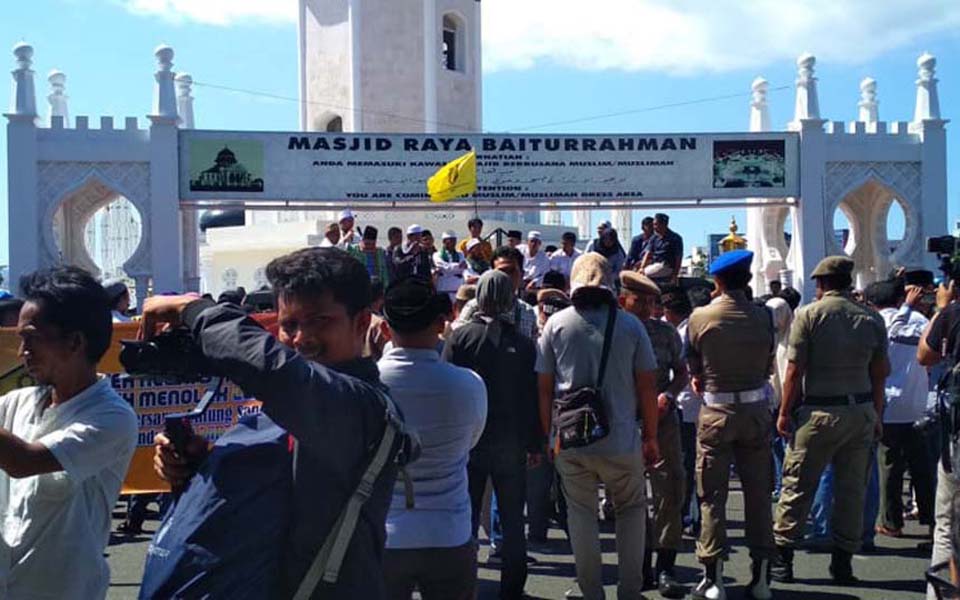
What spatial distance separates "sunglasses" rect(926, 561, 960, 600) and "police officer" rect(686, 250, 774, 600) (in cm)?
448

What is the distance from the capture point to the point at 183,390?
7.78 meters

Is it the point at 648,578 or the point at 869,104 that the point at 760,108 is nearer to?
the point at 869,104

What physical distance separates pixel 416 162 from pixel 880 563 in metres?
15.1

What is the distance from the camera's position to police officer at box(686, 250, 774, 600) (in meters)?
6.49

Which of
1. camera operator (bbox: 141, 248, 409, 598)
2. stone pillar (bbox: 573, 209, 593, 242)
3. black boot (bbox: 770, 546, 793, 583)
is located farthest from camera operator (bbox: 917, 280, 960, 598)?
stone pillar (bbox: 573, 209, 593, 242)

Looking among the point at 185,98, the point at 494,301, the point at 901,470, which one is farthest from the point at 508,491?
the point at 185,98

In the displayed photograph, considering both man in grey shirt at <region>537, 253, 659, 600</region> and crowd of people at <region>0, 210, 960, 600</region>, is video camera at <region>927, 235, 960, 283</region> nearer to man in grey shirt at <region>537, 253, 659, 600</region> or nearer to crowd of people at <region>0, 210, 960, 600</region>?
crowd of people at <region>0, 210, 960, 600</region>

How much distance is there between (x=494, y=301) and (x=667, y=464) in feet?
5.33

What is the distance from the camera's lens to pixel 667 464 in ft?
22.7

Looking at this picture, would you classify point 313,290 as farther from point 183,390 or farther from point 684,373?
point 183,390

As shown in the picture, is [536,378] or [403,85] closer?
[536,378]

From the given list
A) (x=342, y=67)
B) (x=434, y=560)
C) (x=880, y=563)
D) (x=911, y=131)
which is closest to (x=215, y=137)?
(x=342, y=67)

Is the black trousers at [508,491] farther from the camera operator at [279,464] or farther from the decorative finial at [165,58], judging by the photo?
the decorative finial at [165,58]

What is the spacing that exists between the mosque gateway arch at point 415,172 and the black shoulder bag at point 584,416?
15.2m
